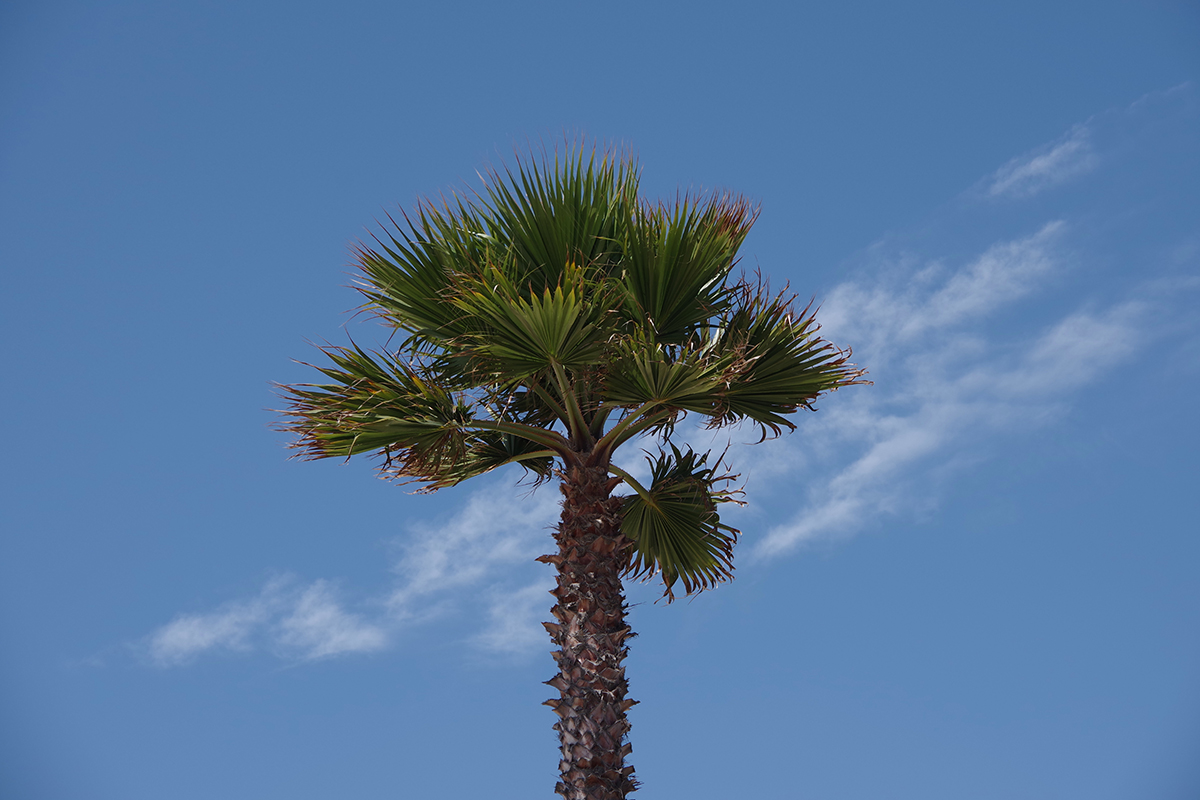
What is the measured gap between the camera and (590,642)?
8.29 m

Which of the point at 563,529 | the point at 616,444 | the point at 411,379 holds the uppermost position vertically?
the point at 411,379

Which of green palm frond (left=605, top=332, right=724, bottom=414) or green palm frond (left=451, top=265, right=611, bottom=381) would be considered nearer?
green palm frond (left=451, top=265, right=611, bottom=381)

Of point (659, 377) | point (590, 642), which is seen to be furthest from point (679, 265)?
point (590, 642)

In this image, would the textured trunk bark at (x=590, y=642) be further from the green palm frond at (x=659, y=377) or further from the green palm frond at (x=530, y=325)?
the green palm frond at (x=530, y=325)

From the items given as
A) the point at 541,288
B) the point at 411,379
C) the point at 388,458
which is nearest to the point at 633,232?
the point at 541,288

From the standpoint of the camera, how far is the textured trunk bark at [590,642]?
26.5ft

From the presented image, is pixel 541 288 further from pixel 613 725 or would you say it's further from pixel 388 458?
pixel 613 725

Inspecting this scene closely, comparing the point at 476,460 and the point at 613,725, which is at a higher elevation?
the point at 476,460

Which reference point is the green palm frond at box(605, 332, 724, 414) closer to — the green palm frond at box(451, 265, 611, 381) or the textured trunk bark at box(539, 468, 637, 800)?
the green palm frond at box(451, 265, 611, 381)

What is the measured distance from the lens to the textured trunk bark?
8.09m

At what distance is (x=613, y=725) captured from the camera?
814cm

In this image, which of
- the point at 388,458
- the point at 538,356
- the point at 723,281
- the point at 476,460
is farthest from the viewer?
the point at 476,460

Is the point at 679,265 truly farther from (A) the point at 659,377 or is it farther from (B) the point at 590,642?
(B) the point at 590,642

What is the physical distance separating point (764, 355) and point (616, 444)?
1.48 m
